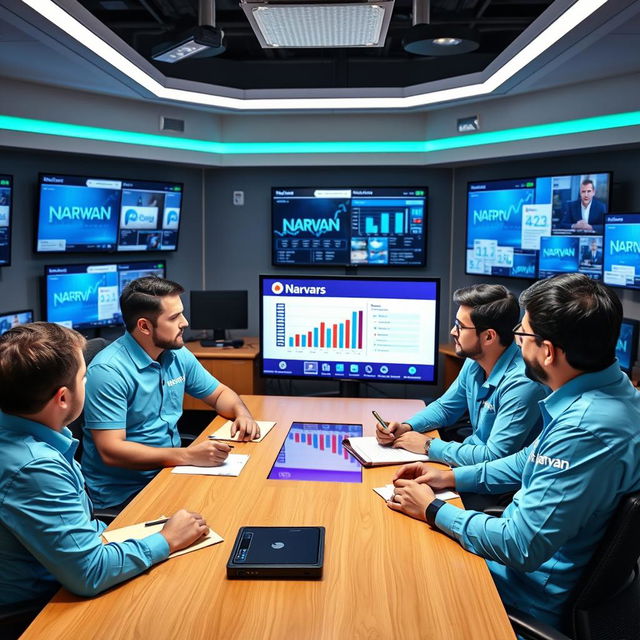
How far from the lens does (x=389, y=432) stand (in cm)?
244

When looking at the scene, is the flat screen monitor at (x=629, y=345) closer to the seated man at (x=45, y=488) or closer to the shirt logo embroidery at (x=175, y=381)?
the shirt logo embroidery at (x=175, y=381)

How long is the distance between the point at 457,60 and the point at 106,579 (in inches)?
176

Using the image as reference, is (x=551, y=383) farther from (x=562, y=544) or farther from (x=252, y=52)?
(x=252, y=52)

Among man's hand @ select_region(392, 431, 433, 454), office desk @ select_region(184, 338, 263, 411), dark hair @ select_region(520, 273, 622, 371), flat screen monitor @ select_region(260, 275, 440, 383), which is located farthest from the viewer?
office desk @ select_region(184, 338, 263, 411)

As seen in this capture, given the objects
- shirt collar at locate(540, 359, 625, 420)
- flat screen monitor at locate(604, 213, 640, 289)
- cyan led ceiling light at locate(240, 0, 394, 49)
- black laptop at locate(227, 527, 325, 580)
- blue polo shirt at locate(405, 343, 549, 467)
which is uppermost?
cyan led ceiling light at locate(240, 0, 394, 49)

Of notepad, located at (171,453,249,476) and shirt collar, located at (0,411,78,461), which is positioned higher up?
shirt collar, located at (0,411,78,461)

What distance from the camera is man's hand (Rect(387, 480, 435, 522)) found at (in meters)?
1.83

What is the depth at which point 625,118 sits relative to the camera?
3.96 m

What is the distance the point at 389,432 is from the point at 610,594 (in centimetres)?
103

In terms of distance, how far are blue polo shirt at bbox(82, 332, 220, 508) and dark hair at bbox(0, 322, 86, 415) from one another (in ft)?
2.78

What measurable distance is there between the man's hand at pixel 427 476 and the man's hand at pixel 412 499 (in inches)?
2.6

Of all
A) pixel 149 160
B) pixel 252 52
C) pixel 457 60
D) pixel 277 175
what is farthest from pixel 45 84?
pixel 457 60

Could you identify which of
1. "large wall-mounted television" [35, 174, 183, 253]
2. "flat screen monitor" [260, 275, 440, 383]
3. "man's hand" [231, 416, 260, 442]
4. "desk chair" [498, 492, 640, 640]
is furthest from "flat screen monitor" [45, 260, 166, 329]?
"desk chair" [498, 492, 640, 640]

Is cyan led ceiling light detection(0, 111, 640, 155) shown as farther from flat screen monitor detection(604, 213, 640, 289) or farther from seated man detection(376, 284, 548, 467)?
seated man detection(376, 284, 548, 467)
